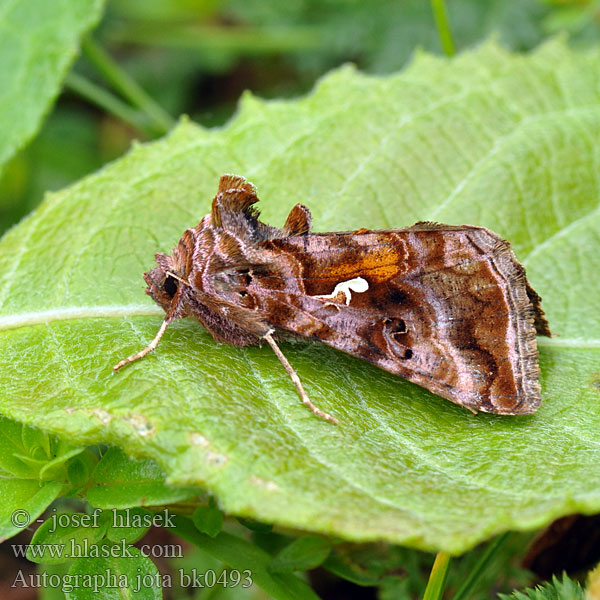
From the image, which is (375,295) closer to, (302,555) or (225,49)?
(302,555)

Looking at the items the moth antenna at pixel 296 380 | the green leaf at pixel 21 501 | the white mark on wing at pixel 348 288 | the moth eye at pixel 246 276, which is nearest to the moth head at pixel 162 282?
the moth eye at pixel 246 276

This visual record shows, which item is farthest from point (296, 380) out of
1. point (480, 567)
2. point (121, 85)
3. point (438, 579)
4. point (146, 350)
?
point (121, 85)

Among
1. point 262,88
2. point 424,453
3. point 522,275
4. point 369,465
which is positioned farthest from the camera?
point 262,88

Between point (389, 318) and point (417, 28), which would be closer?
point (389, 318)

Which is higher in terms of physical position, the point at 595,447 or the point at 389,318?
the point at 389,318

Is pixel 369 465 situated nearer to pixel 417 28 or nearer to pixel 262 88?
pixel 417 28

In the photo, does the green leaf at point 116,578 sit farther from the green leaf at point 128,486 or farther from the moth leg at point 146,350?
the moth leg at point 146,350

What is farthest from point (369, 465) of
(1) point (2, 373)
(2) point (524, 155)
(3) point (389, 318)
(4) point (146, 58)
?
(4) point (146, 58)

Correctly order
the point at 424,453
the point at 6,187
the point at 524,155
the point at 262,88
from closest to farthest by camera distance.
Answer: the point at 424,453, the point at 524,155, the point at 6,187, the point at 262,88
